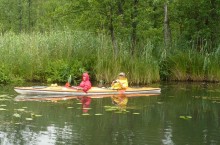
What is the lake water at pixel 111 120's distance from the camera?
8.96 metres

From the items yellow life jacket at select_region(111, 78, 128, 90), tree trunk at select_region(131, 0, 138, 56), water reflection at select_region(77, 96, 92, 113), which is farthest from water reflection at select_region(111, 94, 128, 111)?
tree trunk at select_region(131, 0, 138, 56)

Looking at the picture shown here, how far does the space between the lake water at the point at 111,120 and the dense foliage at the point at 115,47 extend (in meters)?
3.42

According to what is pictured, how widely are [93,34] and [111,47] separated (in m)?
1.74

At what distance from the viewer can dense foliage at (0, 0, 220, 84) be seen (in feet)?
62.7

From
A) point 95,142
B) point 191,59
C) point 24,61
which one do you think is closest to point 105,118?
point 95,142

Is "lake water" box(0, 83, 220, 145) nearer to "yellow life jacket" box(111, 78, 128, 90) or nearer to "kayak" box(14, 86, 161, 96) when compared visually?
"kayak" box(14, 86, 161, 96)

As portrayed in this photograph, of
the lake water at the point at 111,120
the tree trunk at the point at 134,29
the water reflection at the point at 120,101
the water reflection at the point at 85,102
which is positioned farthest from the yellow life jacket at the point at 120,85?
the tree trunk at the point at 134,29

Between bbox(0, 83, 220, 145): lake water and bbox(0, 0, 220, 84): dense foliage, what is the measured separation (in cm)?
342

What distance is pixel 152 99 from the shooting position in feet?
49.4

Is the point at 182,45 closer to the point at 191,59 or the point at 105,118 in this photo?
the point at 191,59

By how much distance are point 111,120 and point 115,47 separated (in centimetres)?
992

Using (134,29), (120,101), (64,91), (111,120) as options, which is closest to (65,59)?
(134,29)

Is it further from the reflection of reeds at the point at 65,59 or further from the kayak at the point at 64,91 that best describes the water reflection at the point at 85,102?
the reflection of reeds at the point at 65,59

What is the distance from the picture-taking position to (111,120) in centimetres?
1091
